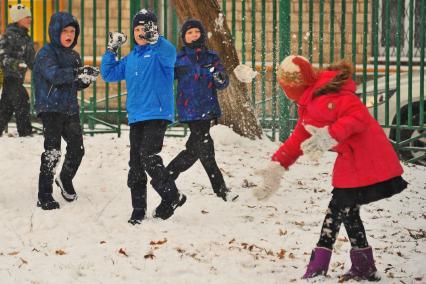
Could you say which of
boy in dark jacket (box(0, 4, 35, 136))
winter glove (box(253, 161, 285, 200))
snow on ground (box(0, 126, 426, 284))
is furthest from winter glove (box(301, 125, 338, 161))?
boy in dark jacket (box(0, 4, 35, 136))

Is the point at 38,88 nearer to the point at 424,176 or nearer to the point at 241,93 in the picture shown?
the point at 241,93

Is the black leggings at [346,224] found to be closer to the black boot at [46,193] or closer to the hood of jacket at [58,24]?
the black boot at [46,193]

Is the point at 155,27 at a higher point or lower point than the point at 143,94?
higher

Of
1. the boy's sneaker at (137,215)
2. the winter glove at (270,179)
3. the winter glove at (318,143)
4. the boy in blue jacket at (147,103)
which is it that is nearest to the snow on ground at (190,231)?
the boy's sneaker at (137,215)

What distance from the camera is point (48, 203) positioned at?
23.5 ft

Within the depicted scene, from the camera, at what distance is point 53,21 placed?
23.0 ft

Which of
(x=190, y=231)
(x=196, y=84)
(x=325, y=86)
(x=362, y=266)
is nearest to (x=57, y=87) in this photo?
(x=196, y=84)

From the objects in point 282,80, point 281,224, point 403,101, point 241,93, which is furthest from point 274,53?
point 282,80

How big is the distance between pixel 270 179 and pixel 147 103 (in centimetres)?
171

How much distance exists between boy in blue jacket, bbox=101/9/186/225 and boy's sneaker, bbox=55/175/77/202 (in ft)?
2.80

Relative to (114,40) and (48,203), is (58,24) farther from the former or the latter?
(48,203)

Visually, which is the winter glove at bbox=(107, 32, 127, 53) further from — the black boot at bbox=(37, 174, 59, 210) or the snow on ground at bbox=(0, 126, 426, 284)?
the snow on ground at bbox=(0, 126, 426, 284)

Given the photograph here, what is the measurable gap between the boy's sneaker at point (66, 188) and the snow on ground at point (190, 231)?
0.07 metres

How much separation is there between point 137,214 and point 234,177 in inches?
80.1
